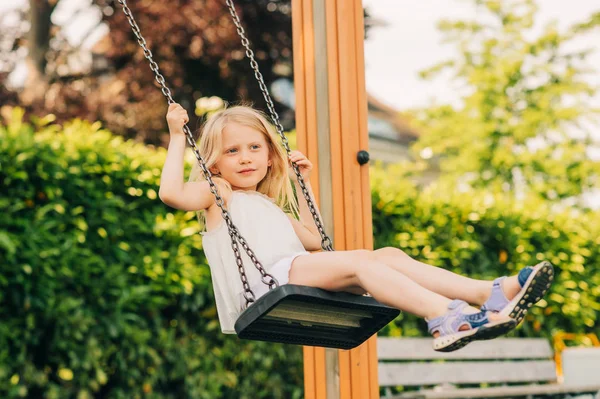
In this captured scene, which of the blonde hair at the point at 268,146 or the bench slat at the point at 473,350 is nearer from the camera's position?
the blonde hair at the point at 268,146

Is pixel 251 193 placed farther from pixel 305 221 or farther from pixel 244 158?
pixel 305 221

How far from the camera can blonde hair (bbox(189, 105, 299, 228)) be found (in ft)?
10.2

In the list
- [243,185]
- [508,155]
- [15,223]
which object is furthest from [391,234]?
[508,155]

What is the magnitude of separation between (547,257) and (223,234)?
4597 mm

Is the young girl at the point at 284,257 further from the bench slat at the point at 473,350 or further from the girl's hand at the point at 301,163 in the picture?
the bench slat at the point at 473,350

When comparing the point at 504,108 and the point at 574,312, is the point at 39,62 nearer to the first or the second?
the point at 504,108

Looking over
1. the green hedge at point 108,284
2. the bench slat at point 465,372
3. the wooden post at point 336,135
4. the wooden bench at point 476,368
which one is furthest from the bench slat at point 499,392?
the wooden post at point 336,135

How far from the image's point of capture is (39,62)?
1337 cm

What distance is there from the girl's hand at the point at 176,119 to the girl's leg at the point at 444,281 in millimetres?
765

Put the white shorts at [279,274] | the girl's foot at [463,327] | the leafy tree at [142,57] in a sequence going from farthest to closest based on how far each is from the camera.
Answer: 1. the leafy tree at [142,57]
2. the white shorts at [279,274]
3. the girl's foot at [463,327]

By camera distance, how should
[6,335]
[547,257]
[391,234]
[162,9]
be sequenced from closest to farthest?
[6,335], [391,234], [547,257], [162,9]

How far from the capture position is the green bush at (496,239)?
622cm

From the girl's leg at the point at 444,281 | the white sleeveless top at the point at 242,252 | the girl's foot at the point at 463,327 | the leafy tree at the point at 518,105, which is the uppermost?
the leafy tree at the point at 518,105

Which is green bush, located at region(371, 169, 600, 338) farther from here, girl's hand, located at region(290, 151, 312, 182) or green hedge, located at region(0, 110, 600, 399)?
girl's hand, located at region(290, 151, 312, 182)
